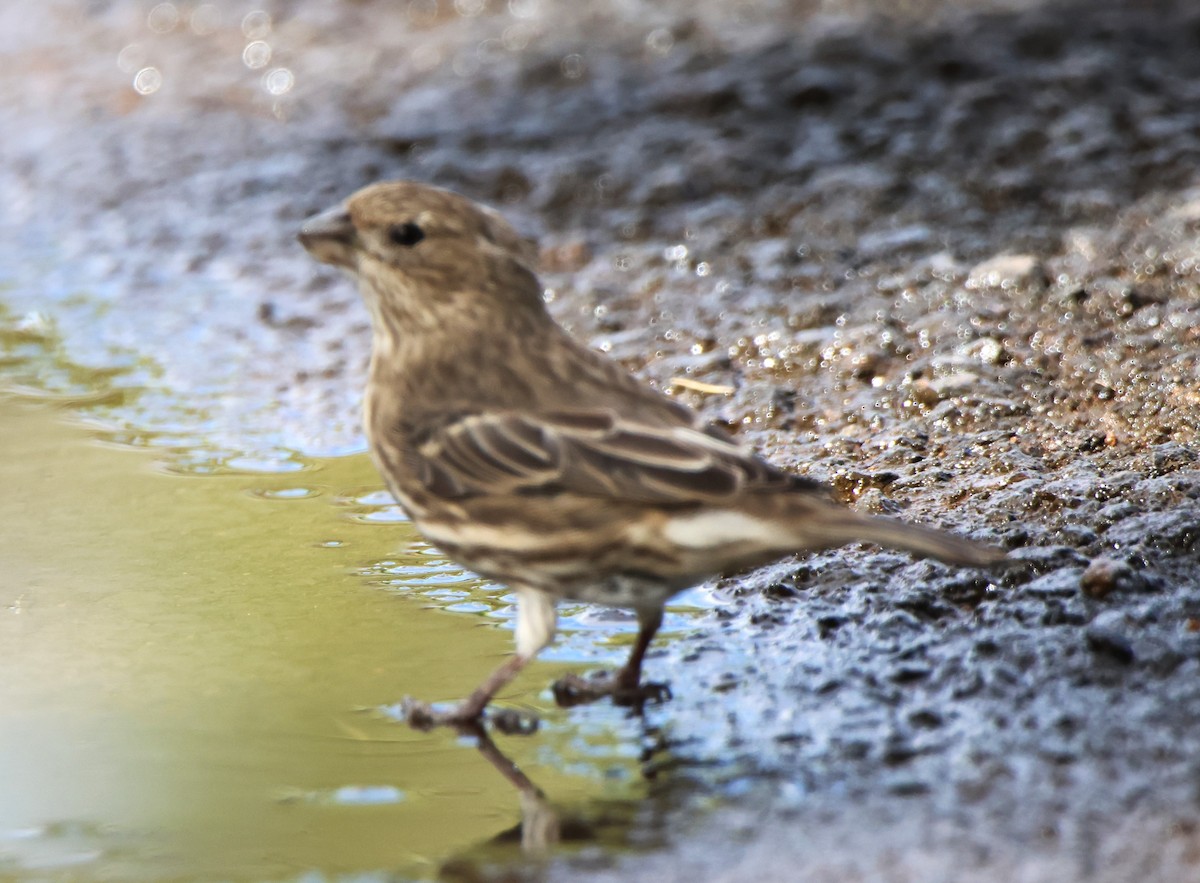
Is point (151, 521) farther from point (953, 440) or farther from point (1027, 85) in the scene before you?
point (1027, 85)

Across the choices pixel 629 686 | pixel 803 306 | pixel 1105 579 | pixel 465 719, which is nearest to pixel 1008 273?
pixel 803 306

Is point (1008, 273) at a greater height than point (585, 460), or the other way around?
point (1008, 273)

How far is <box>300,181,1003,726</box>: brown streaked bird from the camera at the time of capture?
12.2 ft

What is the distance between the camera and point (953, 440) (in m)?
5.15

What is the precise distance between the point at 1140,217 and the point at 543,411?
10.9 ft

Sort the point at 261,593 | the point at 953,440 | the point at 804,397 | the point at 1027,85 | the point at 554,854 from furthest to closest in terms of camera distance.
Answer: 1. the point at 1027,85
2. the point at 804,397
3. the point at 953,440
4. the point at 261,593
5. the point at 554,854

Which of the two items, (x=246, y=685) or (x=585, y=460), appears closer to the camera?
(x=585, y=460)

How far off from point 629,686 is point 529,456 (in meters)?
0.66

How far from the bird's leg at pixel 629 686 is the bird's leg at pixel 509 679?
0.14m

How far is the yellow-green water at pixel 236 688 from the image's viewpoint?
3523mm

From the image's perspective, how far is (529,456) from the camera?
3.94 meters

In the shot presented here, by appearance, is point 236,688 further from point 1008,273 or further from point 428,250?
point 1008,273

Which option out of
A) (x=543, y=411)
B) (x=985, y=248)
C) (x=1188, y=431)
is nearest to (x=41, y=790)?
(x=543, y=411)

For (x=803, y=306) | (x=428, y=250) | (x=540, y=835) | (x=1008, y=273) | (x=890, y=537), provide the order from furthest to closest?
(x=803, y=306), (x=1008, y=273), (x=428, y=250), (x=890, y=537), (x=540, y=835)
